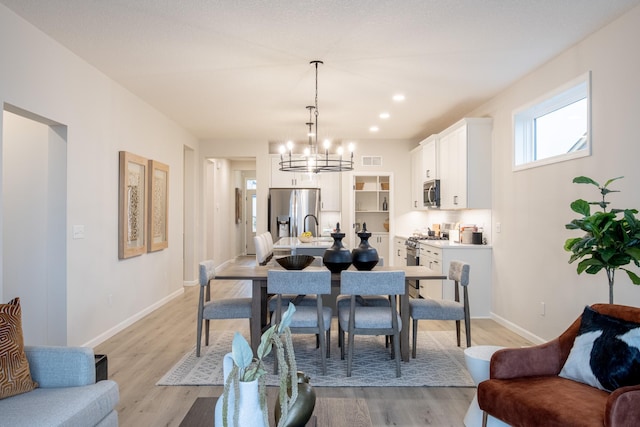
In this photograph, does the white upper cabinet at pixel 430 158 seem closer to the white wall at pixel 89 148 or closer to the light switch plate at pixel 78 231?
the white wall at pixel 89 148

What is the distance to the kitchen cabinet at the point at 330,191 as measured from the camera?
8.09 meters

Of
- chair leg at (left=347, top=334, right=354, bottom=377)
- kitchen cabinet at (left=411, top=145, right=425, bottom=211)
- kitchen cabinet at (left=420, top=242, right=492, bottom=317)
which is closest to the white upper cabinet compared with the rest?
kitchen cabinet at (left=411, top=145, right=425, bottom=211)

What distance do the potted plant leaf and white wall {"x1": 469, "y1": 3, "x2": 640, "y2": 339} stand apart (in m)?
2.82

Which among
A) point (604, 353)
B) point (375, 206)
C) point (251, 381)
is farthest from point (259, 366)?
point (375, 206)

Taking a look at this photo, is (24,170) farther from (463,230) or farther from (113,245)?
(463,230)

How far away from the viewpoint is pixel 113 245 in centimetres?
452

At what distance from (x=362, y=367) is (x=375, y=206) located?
4.96 m

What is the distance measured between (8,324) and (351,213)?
6399 millimetres

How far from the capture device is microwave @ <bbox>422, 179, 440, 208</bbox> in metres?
6.31

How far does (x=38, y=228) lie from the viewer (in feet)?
12.1

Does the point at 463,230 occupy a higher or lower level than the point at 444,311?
higher

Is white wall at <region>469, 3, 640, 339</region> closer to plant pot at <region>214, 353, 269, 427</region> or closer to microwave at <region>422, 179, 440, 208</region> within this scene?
microwave at <region>422, 179, 440, 208</region>

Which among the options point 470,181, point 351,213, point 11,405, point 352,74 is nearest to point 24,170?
point 11,405

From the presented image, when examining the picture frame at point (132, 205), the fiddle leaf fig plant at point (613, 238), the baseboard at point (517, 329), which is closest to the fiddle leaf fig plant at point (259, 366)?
the fiddle leaf fig plant at point (613, 238)
